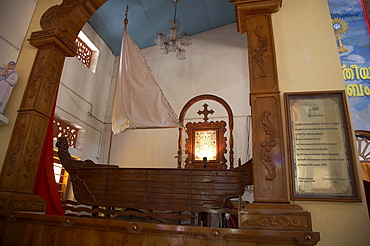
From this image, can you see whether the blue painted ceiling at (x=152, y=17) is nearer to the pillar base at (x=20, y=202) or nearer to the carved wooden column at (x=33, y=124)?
the carved wooden column at (x=33, y=124)

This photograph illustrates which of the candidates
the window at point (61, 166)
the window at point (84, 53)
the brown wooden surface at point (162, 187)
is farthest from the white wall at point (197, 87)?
the brown wooden surface at point (162, 187)

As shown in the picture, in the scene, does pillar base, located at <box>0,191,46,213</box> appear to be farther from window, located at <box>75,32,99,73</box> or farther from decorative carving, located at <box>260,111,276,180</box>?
window, located at <box>75,32,99,73</box>

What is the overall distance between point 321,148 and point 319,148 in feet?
0.04

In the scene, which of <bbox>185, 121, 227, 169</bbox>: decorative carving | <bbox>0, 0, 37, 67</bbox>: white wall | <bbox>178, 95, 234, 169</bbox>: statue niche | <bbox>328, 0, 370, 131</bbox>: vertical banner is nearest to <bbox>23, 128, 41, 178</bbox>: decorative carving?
<bbox>0, 0, 37, 67</bbox>: white wall

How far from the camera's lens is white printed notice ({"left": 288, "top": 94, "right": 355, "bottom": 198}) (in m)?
1.70

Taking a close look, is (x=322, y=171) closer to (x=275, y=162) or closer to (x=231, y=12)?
(x=275, y=162)

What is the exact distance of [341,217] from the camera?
1642 millimetres

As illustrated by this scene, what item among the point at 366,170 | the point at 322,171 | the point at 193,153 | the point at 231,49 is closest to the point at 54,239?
the point at 322,171

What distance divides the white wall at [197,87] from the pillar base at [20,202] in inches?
166

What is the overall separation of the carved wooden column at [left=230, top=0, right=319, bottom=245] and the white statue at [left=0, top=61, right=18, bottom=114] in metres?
2.30

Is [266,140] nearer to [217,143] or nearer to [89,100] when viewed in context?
[217,143]

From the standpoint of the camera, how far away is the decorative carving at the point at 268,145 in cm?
178

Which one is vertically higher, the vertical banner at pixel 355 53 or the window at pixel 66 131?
the vertical banner at pixel 355 53

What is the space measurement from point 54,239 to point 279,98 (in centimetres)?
194
